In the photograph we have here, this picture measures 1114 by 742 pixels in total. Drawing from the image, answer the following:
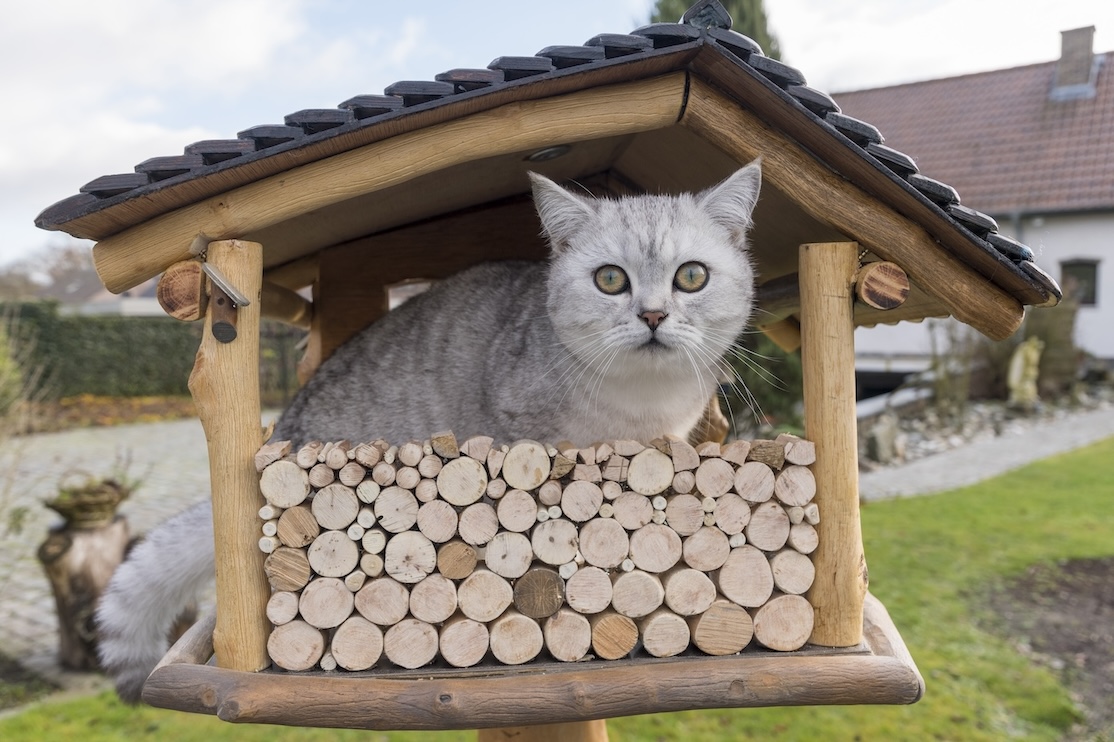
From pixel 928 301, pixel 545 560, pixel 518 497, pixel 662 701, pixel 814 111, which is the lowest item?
pixel 662 701

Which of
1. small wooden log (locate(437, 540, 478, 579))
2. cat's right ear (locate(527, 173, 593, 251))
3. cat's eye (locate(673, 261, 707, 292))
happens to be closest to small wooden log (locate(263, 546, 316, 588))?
small wooden log (locate(437, 540, 478, 579))

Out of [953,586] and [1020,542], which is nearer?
[953,586]

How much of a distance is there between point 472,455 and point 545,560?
0.36 meters

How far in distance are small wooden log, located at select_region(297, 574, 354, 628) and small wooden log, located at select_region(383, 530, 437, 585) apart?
0.15 metres

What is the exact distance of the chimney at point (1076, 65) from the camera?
18.6 m

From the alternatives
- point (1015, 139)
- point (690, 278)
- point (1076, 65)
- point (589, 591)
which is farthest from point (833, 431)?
point (1076, 65)

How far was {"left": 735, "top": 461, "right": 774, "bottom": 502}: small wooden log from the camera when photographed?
222 cm

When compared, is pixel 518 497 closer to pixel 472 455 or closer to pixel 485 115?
pixel 472 455

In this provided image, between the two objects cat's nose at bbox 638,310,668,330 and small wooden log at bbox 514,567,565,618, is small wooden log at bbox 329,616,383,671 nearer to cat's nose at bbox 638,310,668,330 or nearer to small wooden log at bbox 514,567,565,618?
small wooden log at bbox 514,567,565,618

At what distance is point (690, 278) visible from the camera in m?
2.30

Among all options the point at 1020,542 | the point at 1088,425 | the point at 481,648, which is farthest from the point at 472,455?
the point at 1088,425

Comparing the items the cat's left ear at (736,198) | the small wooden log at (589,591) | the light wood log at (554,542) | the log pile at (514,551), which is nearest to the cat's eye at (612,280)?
the cat's left ear at (736,198)

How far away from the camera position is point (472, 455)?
2215 mm

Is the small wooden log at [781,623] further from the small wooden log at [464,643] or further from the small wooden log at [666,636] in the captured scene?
the small wooden log at [464,643]
